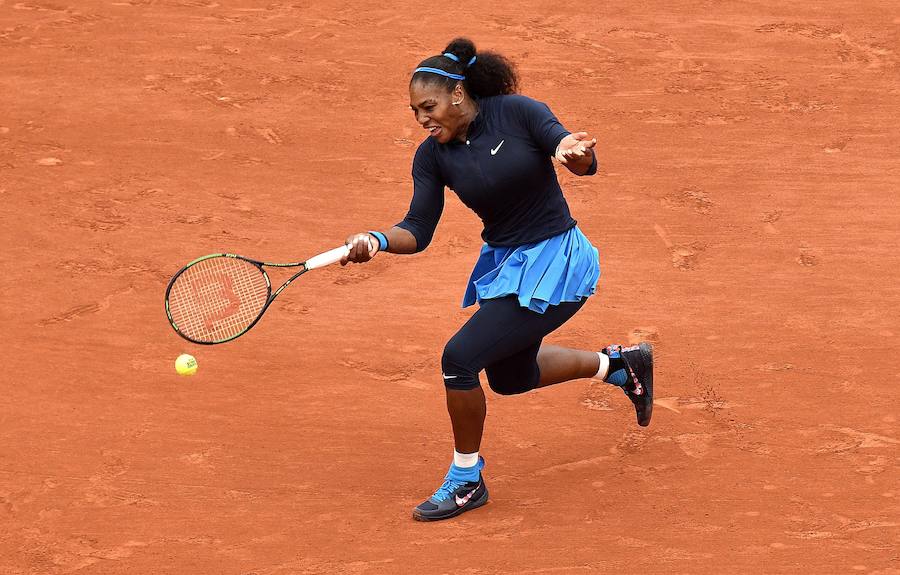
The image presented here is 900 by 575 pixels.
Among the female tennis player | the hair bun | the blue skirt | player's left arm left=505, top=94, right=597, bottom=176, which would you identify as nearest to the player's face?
the female tennis player

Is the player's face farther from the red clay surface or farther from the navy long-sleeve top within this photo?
the red clay surface

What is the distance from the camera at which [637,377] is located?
6.22 meters

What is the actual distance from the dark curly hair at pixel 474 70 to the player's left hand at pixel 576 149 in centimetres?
52

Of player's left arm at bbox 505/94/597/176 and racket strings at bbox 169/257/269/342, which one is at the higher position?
player's left arm at bbox 505/94/597/176

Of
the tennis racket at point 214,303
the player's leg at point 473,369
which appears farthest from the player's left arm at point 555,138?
the tennis racket at point 214,303

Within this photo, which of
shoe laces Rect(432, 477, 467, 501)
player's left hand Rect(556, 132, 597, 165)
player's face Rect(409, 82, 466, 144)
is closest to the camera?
player's left hand Rect(556, 132, 597, 165)

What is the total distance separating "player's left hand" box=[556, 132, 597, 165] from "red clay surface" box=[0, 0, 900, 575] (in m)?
1.52

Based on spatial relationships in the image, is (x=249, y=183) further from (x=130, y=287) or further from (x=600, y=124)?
(x=600, y=124)

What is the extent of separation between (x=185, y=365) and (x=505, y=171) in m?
2.14

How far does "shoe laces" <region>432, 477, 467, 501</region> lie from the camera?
5.63 meters

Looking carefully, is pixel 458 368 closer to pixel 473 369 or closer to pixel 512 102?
pixel 473 369

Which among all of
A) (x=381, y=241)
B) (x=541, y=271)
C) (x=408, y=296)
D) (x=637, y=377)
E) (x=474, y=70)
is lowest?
(x=408, y=296)

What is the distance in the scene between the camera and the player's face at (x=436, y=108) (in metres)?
5.41

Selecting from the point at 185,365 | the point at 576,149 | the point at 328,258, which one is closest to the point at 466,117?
the point at 576,149
